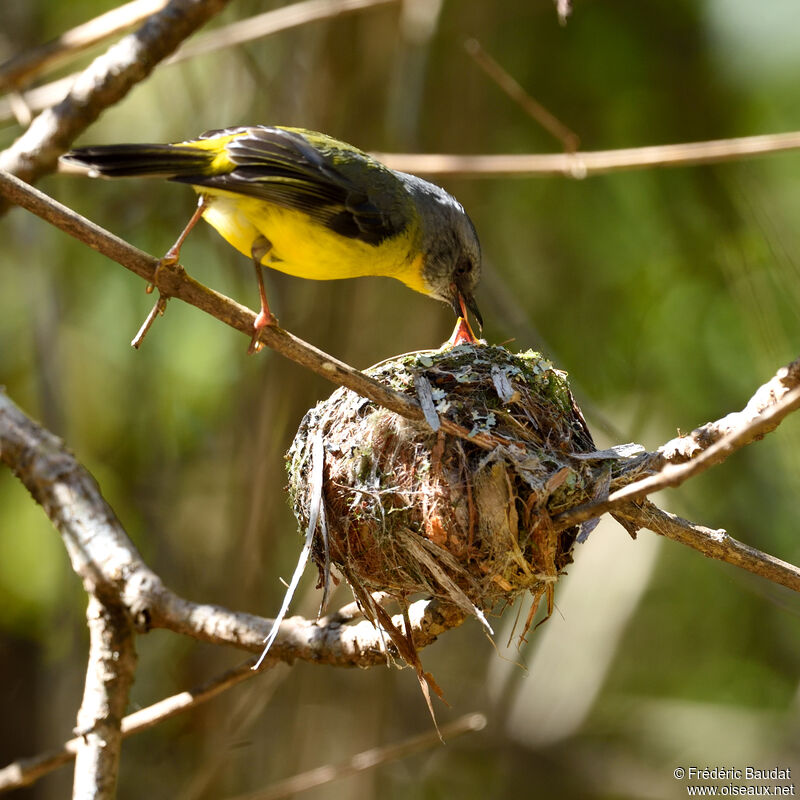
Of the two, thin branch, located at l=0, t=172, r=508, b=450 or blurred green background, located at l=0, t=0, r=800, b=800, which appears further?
blurred green background, located at l=0, t=0, r=800, b=800

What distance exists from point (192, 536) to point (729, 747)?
4452 mm

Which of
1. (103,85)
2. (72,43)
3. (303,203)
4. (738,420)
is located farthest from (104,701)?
(72,43)

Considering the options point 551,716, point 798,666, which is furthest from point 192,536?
point 798,666

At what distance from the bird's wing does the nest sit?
69cm

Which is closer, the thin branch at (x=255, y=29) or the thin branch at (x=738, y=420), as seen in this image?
the thin branch at (x=738, y=420)

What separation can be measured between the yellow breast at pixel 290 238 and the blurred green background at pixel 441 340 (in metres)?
1.69

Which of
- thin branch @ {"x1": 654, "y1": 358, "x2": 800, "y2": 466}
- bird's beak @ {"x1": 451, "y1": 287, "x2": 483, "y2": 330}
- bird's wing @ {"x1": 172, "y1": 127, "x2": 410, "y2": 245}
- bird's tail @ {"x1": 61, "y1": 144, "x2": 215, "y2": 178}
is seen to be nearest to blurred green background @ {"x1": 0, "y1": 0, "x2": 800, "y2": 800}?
bird's beak @ {"x1": 451, "y1": 287, "x2": 483, "y2": 330}

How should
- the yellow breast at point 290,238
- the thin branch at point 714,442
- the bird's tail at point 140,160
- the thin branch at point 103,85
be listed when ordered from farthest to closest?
the thin branch at point 103,85, the yellow breast at point 290,238, the bird's tail at point 140,160, the thin branch at point 714,442

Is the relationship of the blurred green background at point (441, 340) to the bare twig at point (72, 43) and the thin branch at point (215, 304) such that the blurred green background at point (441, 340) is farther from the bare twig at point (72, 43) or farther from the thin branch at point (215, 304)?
the thin branch at point (215, 304)

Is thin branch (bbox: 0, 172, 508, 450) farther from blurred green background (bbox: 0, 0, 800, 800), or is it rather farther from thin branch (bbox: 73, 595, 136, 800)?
blurred green background (bbox: 0, 0, 800, 800)

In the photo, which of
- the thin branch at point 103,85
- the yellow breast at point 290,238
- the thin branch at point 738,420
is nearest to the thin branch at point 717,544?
the thin branch at point 738,420

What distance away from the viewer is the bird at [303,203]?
3184 mm

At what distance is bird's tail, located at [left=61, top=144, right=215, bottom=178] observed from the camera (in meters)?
2.83

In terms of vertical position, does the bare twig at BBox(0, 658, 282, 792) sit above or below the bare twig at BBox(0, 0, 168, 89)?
below
